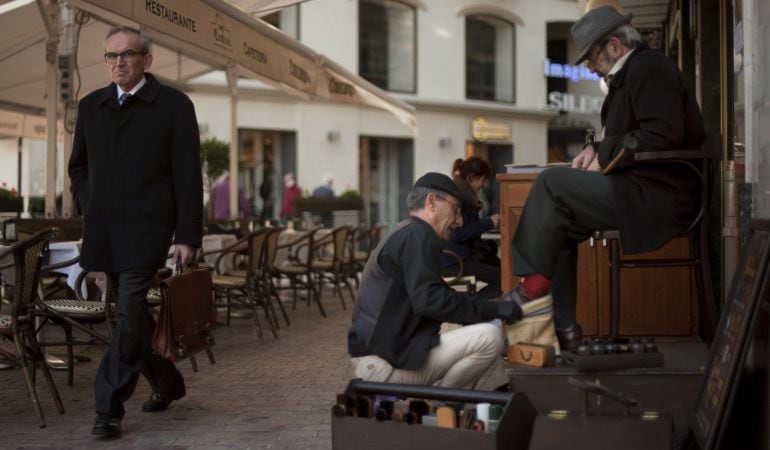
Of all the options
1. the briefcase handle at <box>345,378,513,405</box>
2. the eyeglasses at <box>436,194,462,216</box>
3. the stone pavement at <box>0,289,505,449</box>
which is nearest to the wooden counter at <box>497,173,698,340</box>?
the stone pavement at <box>0,289,505,449</box>

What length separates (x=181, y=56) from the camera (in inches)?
569

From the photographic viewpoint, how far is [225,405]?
244 inches

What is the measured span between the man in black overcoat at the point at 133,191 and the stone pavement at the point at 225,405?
0.35 m

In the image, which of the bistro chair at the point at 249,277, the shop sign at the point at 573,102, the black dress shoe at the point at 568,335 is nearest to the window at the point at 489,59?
the shop sign at the point at 573,102

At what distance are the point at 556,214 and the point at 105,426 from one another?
7.47ft

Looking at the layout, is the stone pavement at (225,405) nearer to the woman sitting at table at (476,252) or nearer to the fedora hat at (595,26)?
the woman sitting at table at (476,252)

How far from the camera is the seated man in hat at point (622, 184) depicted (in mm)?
4539

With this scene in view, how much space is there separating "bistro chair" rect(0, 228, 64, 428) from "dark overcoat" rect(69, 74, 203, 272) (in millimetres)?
352

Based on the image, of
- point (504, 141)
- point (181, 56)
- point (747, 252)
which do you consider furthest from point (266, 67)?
point (504, 141)

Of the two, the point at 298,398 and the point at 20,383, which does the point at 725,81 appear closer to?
the point at 298,398

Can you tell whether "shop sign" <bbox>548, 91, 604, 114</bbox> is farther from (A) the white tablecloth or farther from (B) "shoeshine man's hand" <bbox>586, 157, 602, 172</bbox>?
(B) "shoeshine man's hand" <bbox>586, 157, 602, 172</bbox>

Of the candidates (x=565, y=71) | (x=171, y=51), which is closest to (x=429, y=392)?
(x=171, y=51)

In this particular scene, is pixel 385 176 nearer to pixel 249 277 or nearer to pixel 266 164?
pixel 266 164

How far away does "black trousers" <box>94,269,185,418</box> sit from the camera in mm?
5270
